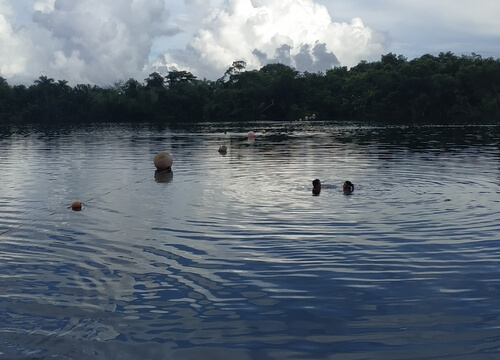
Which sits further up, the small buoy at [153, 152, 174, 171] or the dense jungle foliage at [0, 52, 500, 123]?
the dense jungle foliage at [0, 52, 500, 123]

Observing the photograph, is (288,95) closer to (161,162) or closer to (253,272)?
(161,162)

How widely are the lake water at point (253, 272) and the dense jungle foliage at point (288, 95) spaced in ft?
346

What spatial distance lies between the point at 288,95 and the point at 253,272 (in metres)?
153

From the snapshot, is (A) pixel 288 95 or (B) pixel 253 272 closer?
(B) pixel 253 272

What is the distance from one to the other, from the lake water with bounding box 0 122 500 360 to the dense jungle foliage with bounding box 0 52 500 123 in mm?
105555

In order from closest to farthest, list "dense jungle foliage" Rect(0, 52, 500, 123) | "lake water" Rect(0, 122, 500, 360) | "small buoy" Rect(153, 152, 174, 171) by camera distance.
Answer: "lake water" Rect(0, 122, 500, 360)
"small buoy" Rect(153, 152, 174, 171)
"dense jungle foliage" Rect(0, 52, 500, 123)

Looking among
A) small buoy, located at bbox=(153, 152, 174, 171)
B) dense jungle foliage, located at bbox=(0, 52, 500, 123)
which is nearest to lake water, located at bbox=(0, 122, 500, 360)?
small buoy, located at bbox=(153, 152, 174, 171)

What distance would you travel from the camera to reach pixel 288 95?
16175 centimetres

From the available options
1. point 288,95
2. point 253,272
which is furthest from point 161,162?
point 288,95

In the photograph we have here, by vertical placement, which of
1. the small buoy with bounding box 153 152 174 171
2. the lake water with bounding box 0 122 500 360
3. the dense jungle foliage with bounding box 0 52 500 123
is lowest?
the lake water with bounding box 0 122 500 360

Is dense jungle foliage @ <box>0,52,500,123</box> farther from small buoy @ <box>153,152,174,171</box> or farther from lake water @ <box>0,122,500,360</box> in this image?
lake water @ <box>0,122,500,360</box>

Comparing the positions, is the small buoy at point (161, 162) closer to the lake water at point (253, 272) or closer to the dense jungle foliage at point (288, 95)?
the lake water at point (253, 272)

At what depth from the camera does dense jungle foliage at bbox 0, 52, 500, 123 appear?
443 feet

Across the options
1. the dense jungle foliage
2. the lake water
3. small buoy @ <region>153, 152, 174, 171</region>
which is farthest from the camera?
the dense jungle foliage
